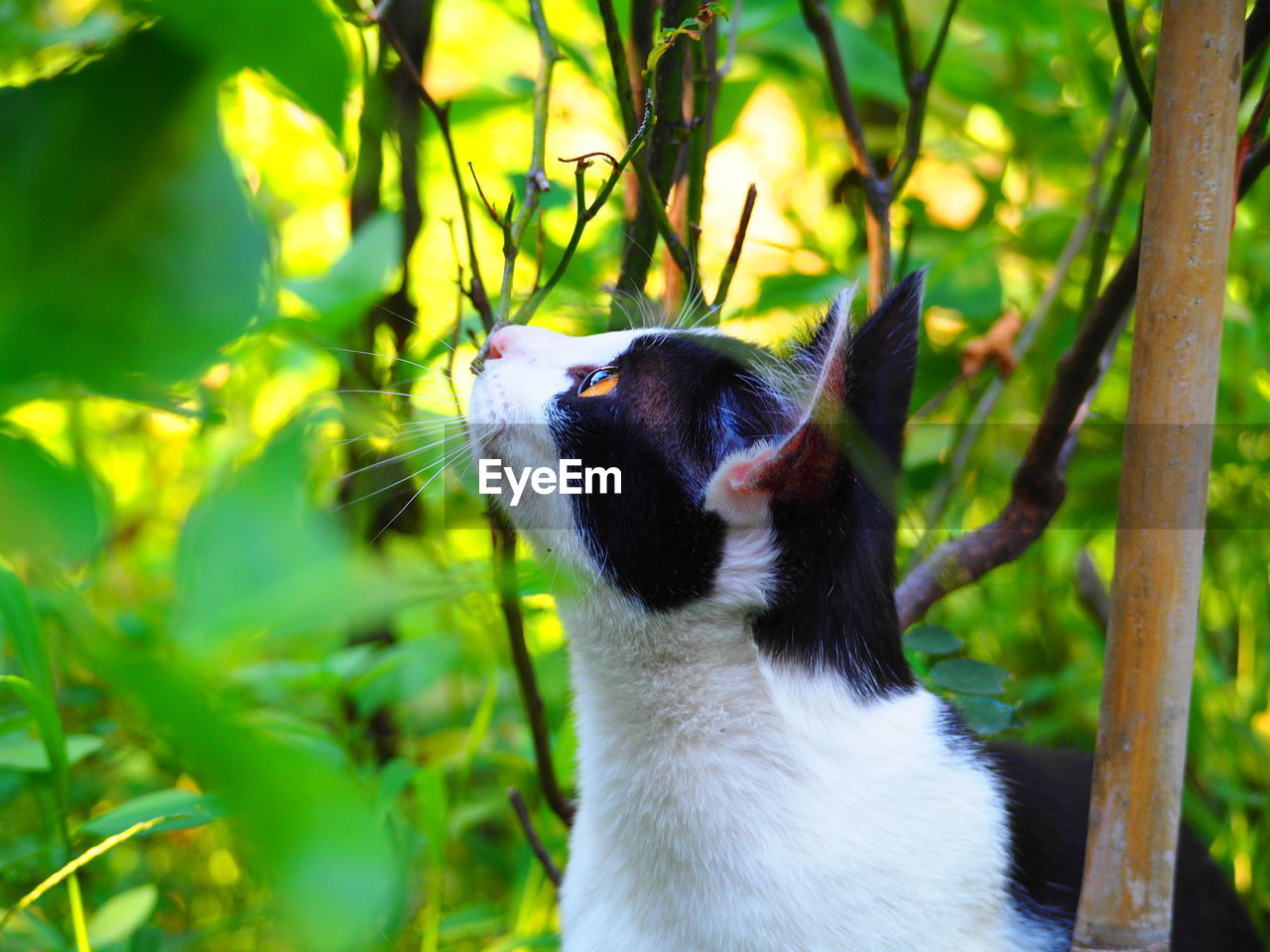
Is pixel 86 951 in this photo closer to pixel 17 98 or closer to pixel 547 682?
pixel 547 682

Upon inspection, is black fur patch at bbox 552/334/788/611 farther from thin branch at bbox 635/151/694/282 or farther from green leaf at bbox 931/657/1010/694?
green leaf at bbox 931/657/1010/694

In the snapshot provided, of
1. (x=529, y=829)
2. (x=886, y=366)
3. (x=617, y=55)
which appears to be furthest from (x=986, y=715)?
(x=617, y=55)

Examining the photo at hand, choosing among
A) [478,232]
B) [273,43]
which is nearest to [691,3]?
[273,43]

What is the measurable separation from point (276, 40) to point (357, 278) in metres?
0.32

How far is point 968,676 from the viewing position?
99cm

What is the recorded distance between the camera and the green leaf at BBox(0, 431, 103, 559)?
0.20 meters

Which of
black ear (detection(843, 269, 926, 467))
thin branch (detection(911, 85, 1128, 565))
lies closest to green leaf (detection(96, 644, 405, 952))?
black ear (detection(843, 269, 926, 467))

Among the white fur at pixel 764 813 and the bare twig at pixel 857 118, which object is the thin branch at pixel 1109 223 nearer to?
the bare twig at pixel 857 118

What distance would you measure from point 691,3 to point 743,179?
134cm

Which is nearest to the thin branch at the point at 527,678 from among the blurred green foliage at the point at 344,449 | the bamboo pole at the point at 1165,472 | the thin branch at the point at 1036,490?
the blurred green foliage at the point at 344,449

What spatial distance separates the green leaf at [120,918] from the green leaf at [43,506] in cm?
87

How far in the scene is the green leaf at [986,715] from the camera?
0.98 meters

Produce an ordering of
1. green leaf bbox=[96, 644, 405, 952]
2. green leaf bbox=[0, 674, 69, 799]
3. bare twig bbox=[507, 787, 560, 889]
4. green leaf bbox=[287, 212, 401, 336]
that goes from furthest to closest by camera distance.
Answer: bare twig bbox=[507, 787, 560, 889] < green leaf bbox=[0, 674, 69, 799] < green leaf bbox=[287, 212, 401, 336] < green leaf bbox=[96, 644, 405, 952]

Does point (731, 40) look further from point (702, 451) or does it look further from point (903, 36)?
point (702, 451)
